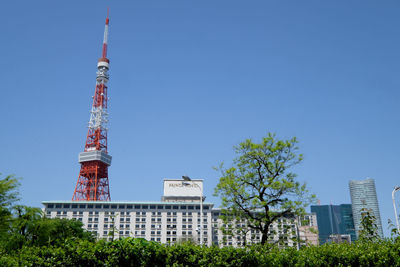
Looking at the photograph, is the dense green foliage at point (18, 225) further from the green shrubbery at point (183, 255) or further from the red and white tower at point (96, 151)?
the red and white tower at point (96, 151)

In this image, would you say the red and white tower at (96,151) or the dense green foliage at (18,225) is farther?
the red and white tower at (96,151)

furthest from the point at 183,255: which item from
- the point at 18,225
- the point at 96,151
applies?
the point at 96,151

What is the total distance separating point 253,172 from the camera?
23.6 metres

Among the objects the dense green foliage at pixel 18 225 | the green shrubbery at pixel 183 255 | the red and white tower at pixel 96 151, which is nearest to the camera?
the green shrubbery at pixel 183 255

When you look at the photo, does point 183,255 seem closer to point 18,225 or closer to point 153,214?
point 18,225

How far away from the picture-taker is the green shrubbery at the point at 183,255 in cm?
1060

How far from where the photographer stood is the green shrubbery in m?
10.6

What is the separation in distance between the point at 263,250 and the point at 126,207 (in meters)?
124

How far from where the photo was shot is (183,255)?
11633mm

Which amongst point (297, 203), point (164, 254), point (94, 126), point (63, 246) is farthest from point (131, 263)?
point (94, 126)

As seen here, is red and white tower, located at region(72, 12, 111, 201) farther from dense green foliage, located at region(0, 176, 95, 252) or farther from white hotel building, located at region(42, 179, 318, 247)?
dense green foliage, located at region(0, 176, 95, 252)

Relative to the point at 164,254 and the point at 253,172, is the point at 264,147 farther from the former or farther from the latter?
the point at 164,254

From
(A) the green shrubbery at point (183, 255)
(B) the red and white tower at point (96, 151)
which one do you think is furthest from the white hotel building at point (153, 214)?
(A) the green shrubbery at point (183, 255)

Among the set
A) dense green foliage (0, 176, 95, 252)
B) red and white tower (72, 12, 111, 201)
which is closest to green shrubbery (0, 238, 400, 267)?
dense green foliage (0, 176, 95, 252)
